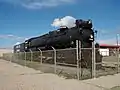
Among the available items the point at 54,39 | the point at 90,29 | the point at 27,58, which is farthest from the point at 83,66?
the point at 27,58

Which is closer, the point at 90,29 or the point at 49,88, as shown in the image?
the point at 49,88

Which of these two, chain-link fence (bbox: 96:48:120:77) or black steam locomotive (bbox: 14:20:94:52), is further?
black steam locomotive (bbox: 14:20:94:52)

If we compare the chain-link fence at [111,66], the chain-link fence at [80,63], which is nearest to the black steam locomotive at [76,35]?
the chain-link fence at [80,63]

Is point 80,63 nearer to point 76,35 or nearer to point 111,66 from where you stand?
point 111,66

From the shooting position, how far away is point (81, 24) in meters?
18.2

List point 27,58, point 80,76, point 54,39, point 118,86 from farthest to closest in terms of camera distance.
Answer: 1. point 27,58
2. point 54,39
3. point 80,76
4. point 118,86

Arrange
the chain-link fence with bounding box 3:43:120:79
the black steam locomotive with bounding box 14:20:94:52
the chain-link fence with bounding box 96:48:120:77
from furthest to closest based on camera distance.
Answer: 1. the black steam locomotive with bounding box 14:20:94:52
2. the chain-link fence with bounding box 96:48:120:77
3. the chain-link fence with bounding box 3:43:120:79

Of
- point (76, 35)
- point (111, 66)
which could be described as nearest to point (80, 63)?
point (111, 66)

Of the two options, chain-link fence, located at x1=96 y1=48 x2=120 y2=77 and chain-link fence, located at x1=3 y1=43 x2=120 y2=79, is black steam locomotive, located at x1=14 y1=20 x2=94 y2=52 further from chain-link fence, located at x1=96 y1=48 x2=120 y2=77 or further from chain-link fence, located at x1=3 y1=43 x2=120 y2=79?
chain-link fence, located at x1=96 y1=48 x2=120 y2=77

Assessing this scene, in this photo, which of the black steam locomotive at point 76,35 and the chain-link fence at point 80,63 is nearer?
the chain-link fence at point 80,63

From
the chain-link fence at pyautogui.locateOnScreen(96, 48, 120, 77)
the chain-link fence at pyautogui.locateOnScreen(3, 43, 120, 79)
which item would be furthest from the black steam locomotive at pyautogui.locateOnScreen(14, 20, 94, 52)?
the chain-link fence at pyautogui.locateOnScreen(96, 48, 120, 77)

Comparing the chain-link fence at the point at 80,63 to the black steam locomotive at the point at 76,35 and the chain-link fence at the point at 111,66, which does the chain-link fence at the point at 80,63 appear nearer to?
the chain-link fence at the point at 111,66

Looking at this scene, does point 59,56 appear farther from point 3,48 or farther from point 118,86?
point 3,48

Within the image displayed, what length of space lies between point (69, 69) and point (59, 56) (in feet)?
8.51
